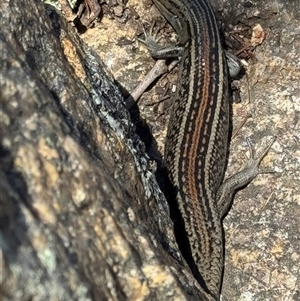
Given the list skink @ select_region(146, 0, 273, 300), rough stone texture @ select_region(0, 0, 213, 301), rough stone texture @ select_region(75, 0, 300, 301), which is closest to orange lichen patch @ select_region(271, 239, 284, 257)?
rough stone texture @ select_region(75, 0, 300, 301)

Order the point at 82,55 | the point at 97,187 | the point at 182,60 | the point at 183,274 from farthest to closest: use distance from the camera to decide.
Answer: the point at 182,60, the point at 82,55, the point at 183,274, the point at 97,187

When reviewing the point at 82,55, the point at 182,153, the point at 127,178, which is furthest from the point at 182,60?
the point at 127,178

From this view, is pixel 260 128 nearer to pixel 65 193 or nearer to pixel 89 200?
pixel 89 200

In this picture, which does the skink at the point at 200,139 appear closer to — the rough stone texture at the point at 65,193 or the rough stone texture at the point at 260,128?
the rough stone texture at the point at 260,128

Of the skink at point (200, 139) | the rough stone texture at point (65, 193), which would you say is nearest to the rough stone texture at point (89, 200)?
the rough stone texture at point (65, 193)

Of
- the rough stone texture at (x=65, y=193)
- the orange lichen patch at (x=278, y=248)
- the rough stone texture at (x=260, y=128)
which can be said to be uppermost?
the rough stone texture at (x=65, y=193)

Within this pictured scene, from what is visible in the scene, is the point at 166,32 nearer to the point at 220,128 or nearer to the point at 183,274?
the point at 220,128

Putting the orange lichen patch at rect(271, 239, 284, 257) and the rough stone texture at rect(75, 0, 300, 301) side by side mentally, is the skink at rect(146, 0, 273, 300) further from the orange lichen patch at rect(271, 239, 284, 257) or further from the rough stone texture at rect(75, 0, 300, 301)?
the orange lichen patch at rect(271, 239, 284, 257)
